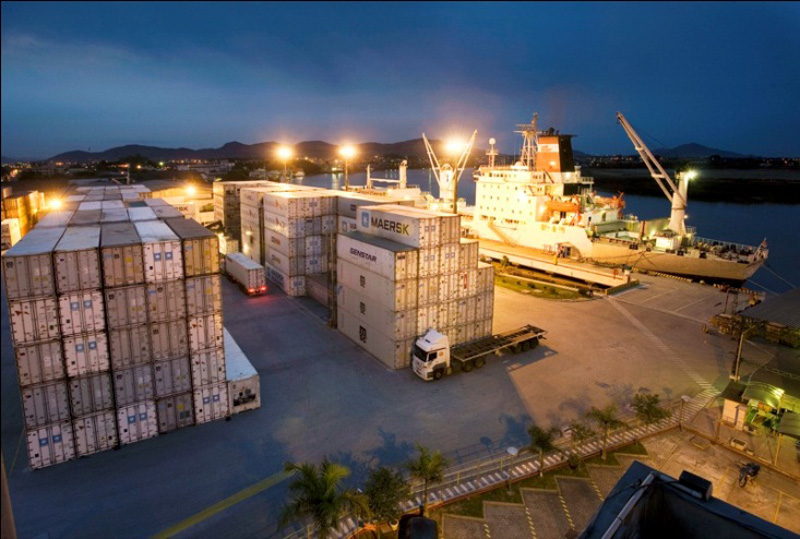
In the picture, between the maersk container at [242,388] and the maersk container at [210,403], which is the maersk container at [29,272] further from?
the maersk container at [242,388]

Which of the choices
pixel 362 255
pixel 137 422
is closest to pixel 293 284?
pixel 362 255

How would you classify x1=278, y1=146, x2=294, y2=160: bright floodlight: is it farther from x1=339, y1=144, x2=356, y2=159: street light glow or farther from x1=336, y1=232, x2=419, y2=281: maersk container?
x1=336, y1=232, x2=419, y2=281: maersk container

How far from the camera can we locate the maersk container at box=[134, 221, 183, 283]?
54.0 ft

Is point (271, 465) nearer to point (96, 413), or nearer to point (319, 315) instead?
point (96, 413)

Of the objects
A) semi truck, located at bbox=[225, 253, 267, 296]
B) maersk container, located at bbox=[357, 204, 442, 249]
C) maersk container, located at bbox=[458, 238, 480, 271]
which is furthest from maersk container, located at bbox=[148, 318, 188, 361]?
semi truck, located at bbox=[225, 253, 267, 296]

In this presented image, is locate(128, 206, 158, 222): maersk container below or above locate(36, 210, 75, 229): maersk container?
above

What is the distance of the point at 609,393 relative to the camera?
20594 mm

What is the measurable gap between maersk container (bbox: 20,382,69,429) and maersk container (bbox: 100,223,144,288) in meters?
3.47

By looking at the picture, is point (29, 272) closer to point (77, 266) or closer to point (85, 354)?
point (77, 266)

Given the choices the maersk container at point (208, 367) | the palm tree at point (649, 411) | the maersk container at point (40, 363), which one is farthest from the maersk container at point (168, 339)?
the palm tree at point (649, 411)

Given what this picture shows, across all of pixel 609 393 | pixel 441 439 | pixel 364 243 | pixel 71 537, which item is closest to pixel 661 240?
pixel 609 393

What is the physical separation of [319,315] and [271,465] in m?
14.4

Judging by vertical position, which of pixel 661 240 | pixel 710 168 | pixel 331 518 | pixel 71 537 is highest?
pixel 710 168

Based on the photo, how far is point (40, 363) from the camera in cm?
1518
